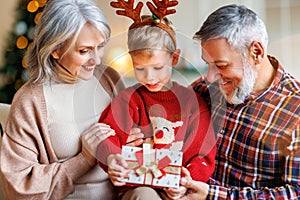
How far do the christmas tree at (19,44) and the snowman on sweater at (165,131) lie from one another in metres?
1.75

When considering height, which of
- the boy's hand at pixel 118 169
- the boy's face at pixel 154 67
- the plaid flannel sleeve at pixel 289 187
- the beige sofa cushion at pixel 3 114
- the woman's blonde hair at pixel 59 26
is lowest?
the plaid flannel sleeve at pixel 289 187

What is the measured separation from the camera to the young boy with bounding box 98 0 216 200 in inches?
54.7

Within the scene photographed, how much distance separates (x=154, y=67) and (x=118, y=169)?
0.32 meters

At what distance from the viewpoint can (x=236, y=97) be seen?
157cm

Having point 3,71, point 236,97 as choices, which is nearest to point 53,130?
point 236,97

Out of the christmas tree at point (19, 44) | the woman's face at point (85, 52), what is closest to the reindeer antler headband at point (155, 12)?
the woman's face at point (85, 52)

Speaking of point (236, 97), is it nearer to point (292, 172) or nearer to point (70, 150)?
point (292, 172)

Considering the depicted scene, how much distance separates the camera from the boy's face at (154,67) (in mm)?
1368

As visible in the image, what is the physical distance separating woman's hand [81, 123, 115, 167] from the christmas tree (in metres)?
1.54

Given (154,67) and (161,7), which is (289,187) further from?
(161,7)

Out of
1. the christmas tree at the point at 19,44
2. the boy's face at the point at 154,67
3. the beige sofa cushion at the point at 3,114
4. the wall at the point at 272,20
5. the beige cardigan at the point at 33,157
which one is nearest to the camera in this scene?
the boy's face at the point at 154,67

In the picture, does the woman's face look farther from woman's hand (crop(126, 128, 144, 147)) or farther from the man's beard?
the man's beard

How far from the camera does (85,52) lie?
158 cm

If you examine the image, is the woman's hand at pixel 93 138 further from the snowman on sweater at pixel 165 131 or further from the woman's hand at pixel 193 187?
the woman's hand at pixel 193 187
